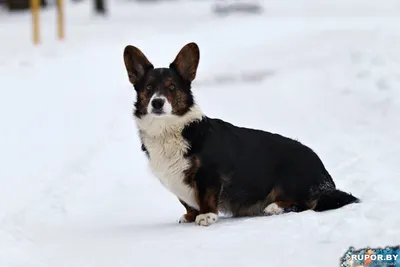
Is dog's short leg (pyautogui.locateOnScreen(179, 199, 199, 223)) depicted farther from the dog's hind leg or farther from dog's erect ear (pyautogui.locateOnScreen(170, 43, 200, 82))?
dog's erect ear (pyautogui.locateOnScreen(170, 43, 200, 82))

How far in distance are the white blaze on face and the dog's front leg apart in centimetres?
49

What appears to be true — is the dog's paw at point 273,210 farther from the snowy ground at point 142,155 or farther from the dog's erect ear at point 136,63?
the dog's erect ear at point 136,63

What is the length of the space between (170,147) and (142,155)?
4073 millimetres

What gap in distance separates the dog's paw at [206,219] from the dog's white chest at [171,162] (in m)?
0.21

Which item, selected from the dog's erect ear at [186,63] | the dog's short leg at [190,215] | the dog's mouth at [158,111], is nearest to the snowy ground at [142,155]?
the dog's short leg at [190,215]

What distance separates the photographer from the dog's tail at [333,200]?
5.64m

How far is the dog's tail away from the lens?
222 inches

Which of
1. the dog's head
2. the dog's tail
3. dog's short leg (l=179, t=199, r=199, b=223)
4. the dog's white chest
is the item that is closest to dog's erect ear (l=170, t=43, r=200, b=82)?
the dog's head

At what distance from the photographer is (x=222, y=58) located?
1827 cm

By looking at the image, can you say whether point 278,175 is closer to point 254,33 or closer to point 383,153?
point 383,153

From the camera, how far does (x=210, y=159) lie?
18.5ft

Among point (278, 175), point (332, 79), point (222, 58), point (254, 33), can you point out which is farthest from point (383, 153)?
point (254, 33)

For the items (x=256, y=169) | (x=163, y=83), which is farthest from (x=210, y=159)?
(x=163, y=83)

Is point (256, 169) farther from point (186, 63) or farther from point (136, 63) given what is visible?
point (136, 63)
